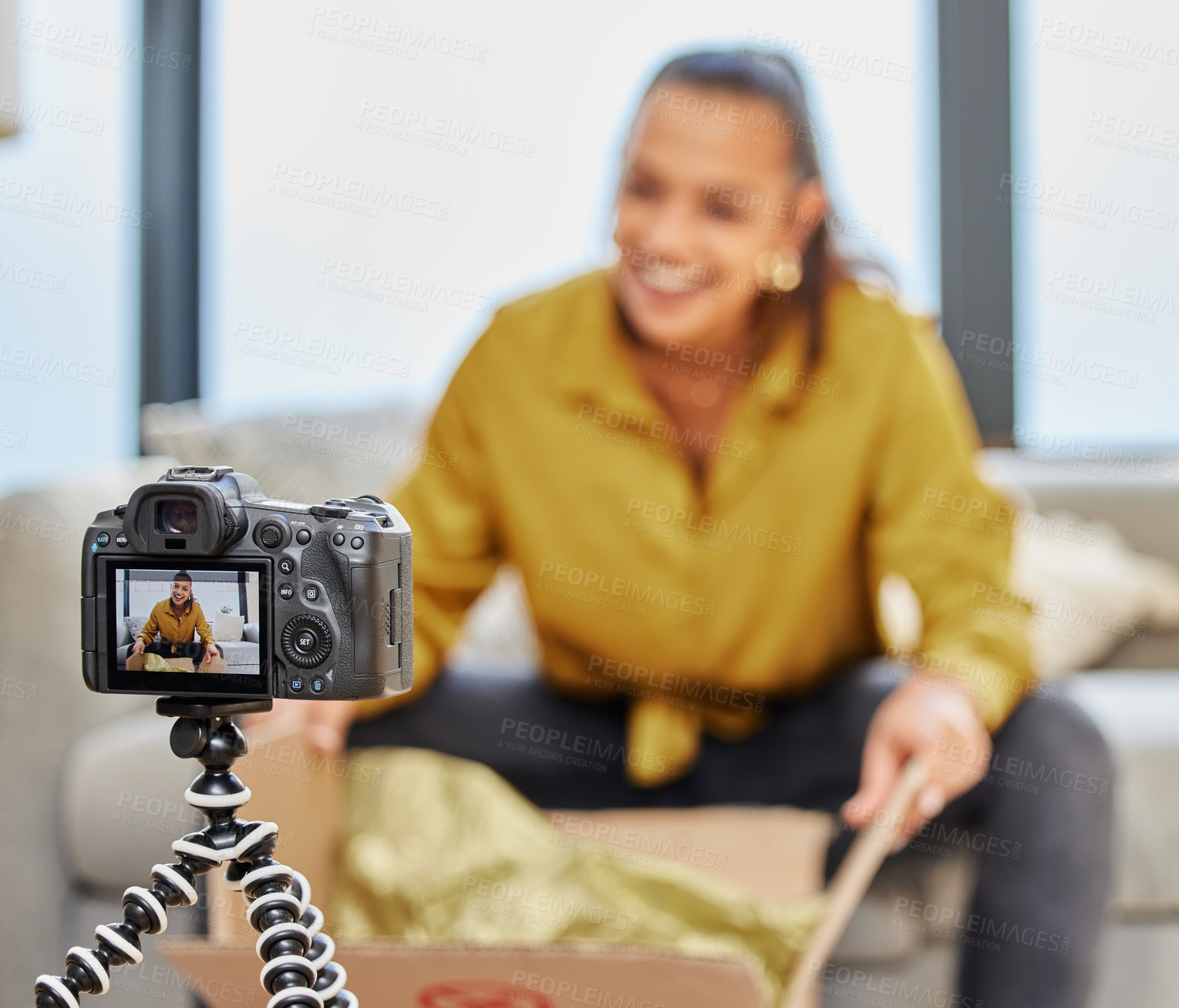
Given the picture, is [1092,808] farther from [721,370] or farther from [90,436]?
[90,436]

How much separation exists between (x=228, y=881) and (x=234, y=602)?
19 cm

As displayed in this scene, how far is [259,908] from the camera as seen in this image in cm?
67

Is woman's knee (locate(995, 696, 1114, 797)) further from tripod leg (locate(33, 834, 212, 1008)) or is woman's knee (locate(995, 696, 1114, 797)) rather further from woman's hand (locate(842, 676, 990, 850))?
tripod leg (locate(33, 834, 212, 1008))

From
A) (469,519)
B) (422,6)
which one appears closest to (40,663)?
(469,519)

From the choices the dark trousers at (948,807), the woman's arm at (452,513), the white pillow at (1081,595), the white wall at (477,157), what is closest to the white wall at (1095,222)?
the white wall at (477,157)

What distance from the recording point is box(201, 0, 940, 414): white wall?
225 centimetres

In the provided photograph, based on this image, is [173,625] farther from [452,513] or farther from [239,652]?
[452,513]

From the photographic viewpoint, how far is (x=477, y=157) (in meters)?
2.25

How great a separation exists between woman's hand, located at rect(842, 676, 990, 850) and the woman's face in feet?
1.74

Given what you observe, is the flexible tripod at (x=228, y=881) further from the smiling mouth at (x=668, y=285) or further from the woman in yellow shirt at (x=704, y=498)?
the smiling mouth at (x=668, y=285)

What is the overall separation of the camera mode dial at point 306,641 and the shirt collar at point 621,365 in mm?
763

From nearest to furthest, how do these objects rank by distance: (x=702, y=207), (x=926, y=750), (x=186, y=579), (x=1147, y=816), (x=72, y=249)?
(x=186, y=579) → (x=926, y=750) → (x=1147, y=816) → (x=702, y=207) → (x=72, y=249)

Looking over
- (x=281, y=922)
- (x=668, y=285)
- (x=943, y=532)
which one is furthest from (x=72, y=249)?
(x=281, y=922)

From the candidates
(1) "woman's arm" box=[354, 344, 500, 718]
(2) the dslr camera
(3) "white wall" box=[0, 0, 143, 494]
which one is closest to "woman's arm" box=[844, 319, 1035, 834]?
(1) "woman's arm" box=[354, 344, 500, 718]
